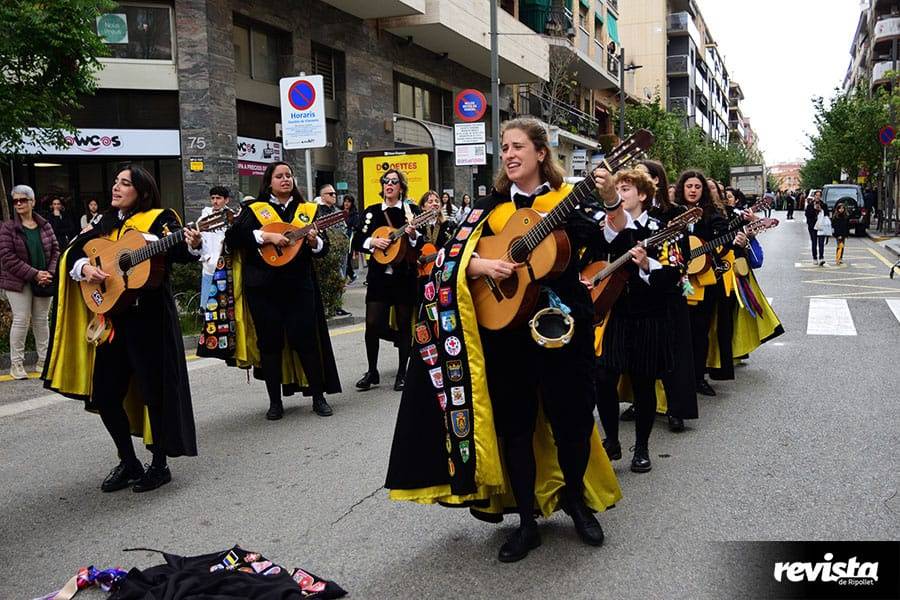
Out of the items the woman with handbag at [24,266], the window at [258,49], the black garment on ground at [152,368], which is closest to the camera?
the black garment on ground at [152,368]

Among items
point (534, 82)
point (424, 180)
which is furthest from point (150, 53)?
point (534, 82)

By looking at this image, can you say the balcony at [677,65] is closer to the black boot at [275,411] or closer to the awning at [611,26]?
the awning at [611,26]

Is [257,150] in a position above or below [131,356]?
above

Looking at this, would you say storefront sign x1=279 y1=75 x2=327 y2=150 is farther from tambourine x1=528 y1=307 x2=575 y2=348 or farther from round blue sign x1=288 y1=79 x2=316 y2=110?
tambourine x1=528 y1=307 x2=575 y2=348

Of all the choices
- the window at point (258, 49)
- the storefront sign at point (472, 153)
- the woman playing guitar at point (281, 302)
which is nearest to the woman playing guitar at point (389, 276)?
the woman playing guitar at point (281, 302)

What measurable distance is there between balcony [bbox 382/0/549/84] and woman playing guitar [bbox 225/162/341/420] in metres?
16.4

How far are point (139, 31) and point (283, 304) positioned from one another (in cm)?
1352

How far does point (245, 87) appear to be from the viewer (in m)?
19.3

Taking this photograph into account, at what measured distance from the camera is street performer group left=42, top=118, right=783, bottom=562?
3.69 m

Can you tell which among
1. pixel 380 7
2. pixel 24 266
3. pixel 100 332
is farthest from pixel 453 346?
pixel 380 7

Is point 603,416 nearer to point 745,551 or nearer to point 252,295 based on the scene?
point 745,551

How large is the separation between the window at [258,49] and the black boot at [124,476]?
611 inches

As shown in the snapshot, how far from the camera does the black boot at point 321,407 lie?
22.5 feet

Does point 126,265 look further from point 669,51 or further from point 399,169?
point 669,51
